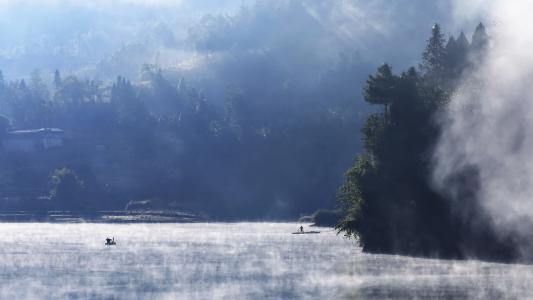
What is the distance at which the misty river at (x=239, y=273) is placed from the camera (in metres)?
82.8

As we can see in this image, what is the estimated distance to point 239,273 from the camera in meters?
98.6

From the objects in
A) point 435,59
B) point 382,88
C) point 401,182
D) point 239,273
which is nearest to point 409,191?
point 401,182

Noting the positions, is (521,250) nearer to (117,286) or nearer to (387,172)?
(387,172)

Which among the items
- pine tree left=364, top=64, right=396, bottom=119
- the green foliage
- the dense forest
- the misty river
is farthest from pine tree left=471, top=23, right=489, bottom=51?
the misty river

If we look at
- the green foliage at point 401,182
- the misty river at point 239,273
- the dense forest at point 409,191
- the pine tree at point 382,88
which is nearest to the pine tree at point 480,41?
the dense forest at point 409,191

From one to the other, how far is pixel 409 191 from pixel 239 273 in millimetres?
25343

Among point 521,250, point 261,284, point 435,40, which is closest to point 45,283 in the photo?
point 261,284

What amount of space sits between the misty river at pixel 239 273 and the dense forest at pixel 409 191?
364 cm

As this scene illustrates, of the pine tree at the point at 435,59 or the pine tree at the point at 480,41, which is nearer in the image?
the pine tree at the point at 480,41

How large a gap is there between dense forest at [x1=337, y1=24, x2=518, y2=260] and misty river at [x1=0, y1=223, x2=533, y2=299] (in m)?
3.64

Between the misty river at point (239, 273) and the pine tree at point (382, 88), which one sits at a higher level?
the pine tree at point (382, 88)

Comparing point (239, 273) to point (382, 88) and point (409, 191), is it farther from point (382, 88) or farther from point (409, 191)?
point (382, 88)

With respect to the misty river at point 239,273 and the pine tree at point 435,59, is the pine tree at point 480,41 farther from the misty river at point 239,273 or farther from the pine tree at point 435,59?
the misty river at point 239,273

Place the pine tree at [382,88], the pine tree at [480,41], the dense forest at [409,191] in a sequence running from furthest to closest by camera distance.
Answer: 1. the pine tree at [480,41]
2. the pine tree at [382,88]
3. the dense forest at [409,191]
